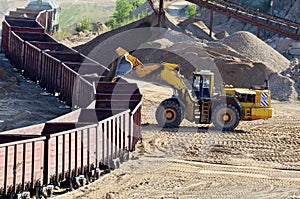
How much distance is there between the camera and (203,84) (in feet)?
86.8

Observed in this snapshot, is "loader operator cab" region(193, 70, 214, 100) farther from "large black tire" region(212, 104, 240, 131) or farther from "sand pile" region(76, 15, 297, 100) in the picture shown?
"sand pile" region(76, 15, 297, 100)

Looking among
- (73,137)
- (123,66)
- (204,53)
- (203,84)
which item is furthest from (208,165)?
(204,53)

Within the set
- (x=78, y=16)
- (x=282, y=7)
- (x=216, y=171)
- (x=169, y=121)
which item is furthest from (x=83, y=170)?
(x=78, y=16)

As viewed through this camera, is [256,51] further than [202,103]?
Yes

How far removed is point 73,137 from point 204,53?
963 inches

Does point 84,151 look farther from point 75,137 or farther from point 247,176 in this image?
point 247,176

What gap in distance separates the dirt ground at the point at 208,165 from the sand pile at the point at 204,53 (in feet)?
30.4

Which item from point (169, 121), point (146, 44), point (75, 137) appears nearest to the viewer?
point (75, 137)

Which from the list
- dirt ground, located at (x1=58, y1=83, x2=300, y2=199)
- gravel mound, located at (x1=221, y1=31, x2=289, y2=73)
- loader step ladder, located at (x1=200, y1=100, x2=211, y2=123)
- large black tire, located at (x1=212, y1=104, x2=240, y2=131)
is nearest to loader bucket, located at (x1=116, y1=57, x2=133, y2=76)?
dirt ground, located at (x1=58, y1=83, x2=300, y2=199)

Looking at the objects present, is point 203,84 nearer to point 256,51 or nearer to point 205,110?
point 205,110

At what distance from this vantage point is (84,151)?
18.8 metres

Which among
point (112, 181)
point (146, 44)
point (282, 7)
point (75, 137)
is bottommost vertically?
point (112, 181)

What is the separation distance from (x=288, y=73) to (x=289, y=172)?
65.3 ft

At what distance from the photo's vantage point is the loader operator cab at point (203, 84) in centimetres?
2638
